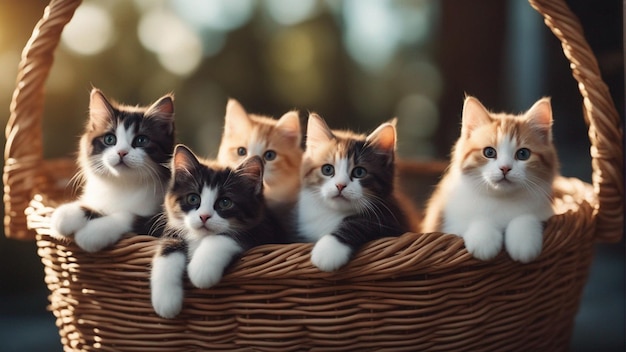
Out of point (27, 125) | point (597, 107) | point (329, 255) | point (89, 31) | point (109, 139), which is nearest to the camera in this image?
point (329, 255)

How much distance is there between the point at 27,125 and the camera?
1.74 meters

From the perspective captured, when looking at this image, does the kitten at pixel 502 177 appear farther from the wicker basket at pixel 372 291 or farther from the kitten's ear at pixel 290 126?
the kitten's ear at pixel 290 126

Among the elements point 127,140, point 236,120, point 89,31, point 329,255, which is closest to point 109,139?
point 127,140

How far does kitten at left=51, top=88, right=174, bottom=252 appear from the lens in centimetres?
157

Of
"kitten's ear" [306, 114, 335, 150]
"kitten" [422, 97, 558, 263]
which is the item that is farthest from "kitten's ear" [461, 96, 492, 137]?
"kitten's ear" [306, 114, 335, 150]

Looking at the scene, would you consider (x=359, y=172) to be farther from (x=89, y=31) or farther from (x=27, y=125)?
(x=89, y=31)

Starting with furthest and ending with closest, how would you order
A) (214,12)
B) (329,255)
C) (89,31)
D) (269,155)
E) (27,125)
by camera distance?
(214,12) < (89,31) < (269,155) < (27,125) < (329,255)

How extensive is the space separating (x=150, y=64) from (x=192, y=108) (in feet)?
0.93

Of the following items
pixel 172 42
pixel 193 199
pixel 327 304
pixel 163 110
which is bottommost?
pixel 327 304

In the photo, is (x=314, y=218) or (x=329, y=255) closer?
(x=329, y=255)

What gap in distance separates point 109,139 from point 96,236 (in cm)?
31

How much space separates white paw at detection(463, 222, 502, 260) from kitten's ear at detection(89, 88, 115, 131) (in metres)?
0.94

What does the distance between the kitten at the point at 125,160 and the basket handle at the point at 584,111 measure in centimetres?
18

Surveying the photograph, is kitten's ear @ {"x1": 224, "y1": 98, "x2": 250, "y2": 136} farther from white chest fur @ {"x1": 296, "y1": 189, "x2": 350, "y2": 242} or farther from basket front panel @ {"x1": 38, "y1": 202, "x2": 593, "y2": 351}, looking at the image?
basket front panel @ {"x1": 38, "y1": 202, "x2": 593, "y2": 351}
